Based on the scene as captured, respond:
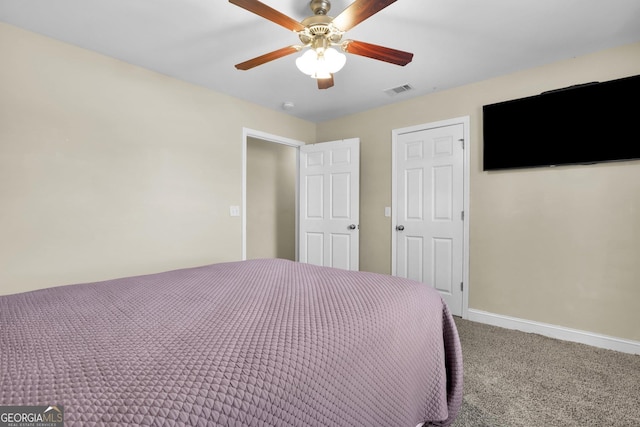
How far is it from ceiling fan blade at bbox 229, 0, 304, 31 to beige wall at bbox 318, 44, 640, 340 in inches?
83.2

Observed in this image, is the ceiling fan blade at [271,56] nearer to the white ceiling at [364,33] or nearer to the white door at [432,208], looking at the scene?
the white ceiling at [364,33]

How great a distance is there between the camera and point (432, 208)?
10.6ft

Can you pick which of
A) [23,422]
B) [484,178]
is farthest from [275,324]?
[484,178]

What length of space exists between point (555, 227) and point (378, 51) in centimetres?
213

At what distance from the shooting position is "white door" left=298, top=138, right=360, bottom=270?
12.1 ft

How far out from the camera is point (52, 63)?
86.7 inches

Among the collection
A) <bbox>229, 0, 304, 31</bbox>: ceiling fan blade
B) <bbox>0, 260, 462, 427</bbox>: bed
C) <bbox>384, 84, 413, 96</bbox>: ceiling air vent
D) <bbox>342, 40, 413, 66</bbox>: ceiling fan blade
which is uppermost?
<bbox>384, 84, 413, 96</bbox>: ceiling air vent

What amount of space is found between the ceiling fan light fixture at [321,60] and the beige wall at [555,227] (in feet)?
5.92

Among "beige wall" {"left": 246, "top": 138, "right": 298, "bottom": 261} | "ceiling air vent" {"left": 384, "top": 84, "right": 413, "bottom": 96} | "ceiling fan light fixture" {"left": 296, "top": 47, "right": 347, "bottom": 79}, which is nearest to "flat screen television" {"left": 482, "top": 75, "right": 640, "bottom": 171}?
"ceiling air vent" {"left": 384, "top": 84, "right": 413, "bottom": 96}

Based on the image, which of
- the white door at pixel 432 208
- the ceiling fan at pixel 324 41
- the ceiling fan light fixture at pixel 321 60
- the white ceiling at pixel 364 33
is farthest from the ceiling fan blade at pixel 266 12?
the white door at pixel 432 208

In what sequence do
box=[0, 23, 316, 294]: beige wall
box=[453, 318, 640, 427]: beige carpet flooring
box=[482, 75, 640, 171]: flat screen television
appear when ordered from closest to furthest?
1. box=[453, 318, 640, 427]: beige carpet flooring
2. box=[0, 23, 316, 294]: beige wall
3. box=[482, 75, 640, 171]: flat screen television

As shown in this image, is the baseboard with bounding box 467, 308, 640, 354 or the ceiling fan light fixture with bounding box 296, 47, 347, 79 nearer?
the ceiling fan light fixture with bounding box 296, 47, 347, 79

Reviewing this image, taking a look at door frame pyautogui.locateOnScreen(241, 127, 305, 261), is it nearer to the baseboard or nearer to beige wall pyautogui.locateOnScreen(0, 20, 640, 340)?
beige wall pyautogui.locateOnScreen(0, 20, 640, 340)

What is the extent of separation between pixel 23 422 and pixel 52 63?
2.63 meters
